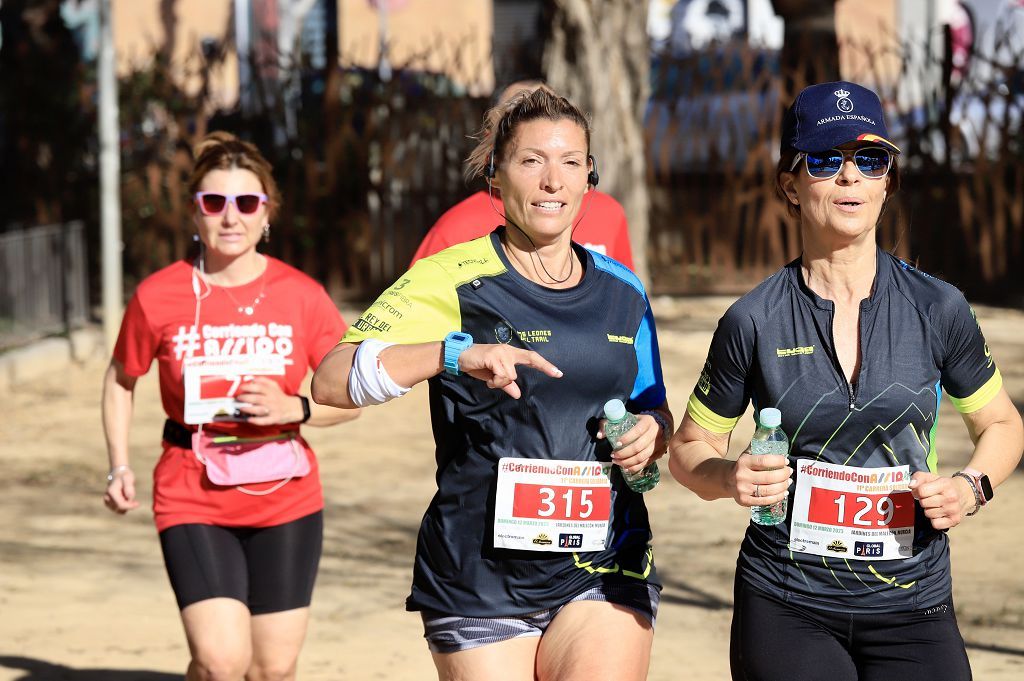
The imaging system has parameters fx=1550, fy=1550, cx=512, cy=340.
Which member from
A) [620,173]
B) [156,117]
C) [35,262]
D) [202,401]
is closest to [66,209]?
[156,117]

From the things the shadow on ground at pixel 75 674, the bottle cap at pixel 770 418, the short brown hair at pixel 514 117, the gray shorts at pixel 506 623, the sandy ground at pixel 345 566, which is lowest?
the sandy ground at pixel 345 566

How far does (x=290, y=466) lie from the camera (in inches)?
195

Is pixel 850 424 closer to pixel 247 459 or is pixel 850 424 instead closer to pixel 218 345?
pixel 247 459

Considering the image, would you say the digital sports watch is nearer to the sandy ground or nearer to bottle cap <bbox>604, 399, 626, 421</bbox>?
bottle cap <bbox>604, 399, 626, 421</bbox>

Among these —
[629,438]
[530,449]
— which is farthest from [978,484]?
[530,449]

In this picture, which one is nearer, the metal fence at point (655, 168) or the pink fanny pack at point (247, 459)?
the pink fanny pack at point (247, 459)

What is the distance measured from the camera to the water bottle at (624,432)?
3578 millimetres

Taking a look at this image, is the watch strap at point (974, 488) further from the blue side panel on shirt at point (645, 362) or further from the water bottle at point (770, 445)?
the blue side panel on shirt at point (645, 362)

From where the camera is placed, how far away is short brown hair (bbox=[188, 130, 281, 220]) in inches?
205

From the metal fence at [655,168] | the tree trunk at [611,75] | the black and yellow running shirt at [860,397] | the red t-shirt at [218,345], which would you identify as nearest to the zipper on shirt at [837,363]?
the black and yellow running shirt at [860,397]

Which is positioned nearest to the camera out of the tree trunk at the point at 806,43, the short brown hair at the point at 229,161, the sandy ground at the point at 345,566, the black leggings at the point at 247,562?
the black leggings at the point at 247,562

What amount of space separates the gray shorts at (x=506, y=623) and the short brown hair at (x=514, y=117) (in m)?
1.09

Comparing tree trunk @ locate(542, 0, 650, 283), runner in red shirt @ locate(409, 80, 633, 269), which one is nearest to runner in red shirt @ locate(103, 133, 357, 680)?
runner in red shirt @ locate(409, 80, 633, 269)

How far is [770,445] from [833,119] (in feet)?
2.49
